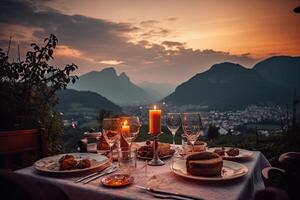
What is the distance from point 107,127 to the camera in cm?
141

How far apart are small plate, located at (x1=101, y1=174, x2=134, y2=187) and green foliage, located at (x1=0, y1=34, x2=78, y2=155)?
6.74 feet

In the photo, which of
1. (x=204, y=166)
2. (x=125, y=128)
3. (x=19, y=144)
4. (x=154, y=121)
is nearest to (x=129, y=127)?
(x=125, y=128)

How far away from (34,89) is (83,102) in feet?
9.51

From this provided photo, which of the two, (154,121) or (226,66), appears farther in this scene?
(226,66)

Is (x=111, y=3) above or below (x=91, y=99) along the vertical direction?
above

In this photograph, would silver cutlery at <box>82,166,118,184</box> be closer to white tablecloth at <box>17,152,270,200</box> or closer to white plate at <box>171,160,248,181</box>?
white tablecloth at <box>17,152,270,200</box>

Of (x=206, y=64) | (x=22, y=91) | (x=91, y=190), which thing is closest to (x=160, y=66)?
(x=206, y=64)

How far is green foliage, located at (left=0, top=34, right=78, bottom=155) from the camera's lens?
2.82 m

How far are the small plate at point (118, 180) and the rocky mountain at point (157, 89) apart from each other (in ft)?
15.5

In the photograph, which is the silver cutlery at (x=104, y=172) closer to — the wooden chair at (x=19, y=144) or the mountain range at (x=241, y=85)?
the wooden chair at (x=19, y=144)

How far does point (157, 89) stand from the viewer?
22.5 feet

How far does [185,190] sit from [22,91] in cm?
259

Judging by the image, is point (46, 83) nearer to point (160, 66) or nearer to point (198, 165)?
point (198, 165)

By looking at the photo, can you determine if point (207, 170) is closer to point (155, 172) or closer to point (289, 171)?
point (155, 172)
